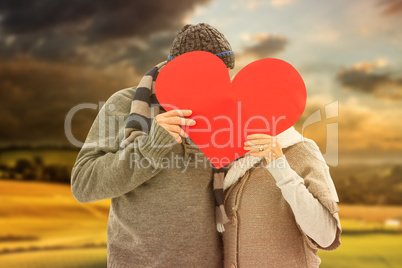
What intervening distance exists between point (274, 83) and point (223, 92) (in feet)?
0.42

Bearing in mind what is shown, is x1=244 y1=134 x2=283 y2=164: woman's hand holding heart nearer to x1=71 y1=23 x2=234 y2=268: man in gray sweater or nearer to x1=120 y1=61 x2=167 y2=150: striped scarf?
x1=71 y1=23 x2=234 y2=268: man in gray sweater

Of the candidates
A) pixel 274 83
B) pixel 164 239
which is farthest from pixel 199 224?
pixel 274 83

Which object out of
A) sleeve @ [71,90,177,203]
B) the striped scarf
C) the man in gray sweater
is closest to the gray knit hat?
the man in gray sweater

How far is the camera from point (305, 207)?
0.81 metres

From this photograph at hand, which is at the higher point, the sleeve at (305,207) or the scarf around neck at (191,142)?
the scarf around neck at (191,142)

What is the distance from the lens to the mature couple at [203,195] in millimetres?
815

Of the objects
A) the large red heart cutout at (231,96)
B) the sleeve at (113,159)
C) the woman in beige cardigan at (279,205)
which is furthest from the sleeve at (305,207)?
the sleeve at (113,159)

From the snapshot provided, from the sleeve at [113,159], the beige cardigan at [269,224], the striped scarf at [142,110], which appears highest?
the striped scarf at [142,110]

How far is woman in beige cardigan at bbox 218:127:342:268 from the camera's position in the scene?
31.9 inches

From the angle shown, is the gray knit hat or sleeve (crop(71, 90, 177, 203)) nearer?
sleeve (crop(71, 90, 177, 203))

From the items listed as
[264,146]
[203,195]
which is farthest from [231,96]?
[203,195]

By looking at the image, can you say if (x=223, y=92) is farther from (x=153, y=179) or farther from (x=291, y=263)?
(x=291, y=263)

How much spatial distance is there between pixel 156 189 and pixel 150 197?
0.08ft

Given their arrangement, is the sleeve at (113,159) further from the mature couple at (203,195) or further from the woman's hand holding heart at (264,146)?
the woman's hand holding heart at (264,146)
